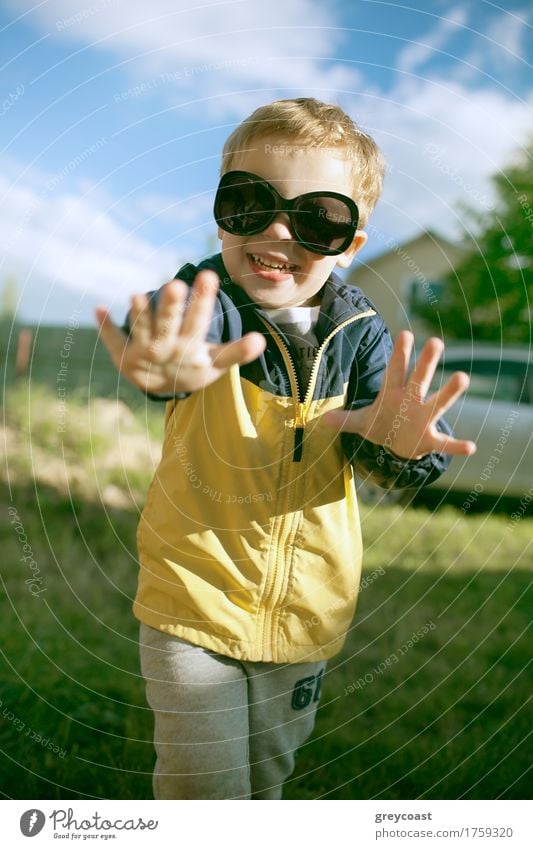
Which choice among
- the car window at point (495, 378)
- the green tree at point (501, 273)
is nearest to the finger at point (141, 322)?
the green tree at point (501, 273)

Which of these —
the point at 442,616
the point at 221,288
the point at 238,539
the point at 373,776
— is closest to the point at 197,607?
the point at 238,539

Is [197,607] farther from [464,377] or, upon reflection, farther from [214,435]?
[464,377]

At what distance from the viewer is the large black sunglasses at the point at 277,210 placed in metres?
1.35

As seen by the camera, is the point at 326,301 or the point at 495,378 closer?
the point at 326,301

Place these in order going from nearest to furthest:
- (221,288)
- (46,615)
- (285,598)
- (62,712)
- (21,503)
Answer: (221,288), (285,598), (62,712), (46,615), (21,503)

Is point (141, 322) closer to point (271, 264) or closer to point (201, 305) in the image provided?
point (201, 305)

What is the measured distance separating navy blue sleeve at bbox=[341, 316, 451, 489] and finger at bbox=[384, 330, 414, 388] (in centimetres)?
13

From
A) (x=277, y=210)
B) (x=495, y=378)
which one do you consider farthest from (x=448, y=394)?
(x=495, y=378)

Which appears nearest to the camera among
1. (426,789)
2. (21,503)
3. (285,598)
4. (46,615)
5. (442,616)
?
(285,598)

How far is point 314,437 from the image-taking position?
1473mm

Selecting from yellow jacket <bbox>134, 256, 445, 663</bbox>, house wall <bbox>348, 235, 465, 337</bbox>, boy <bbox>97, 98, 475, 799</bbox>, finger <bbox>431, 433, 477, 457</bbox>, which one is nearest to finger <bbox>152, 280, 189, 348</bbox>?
boy <bbox>97, 98, 475, 799</bbox>

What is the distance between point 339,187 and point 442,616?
2167mm

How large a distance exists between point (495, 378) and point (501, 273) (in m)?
1.25

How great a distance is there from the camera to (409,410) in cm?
130
